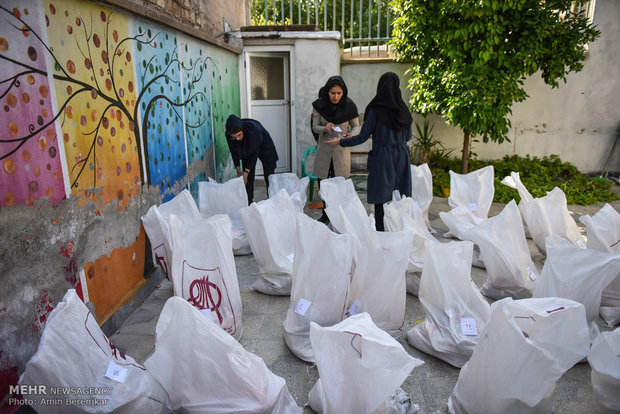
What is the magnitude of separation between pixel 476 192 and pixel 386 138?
3.70ft

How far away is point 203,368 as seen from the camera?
1.71 metres

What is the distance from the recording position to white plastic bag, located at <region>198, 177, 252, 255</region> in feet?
12.4

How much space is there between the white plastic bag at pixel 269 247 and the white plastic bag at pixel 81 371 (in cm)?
135

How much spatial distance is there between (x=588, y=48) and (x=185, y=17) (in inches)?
238

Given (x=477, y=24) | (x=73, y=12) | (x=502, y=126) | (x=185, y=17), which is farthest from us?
(x=502, y=126)

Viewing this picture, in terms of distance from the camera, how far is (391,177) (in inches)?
144

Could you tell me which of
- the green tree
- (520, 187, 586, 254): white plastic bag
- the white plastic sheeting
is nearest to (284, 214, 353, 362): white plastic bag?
the white plastic sheeting

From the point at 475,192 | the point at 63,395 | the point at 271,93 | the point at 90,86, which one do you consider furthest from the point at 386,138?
the point at 271,93

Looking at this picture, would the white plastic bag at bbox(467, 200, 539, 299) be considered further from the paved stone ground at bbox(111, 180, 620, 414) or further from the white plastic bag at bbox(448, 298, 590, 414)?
the white plastic bag at bbox(448, 298, 590, 414)

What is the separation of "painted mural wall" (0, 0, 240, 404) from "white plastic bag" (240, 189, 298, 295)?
823mm

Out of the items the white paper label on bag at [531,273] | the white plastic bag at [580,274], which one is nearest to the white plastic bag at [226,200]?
the white paper label on bag at [531,273]

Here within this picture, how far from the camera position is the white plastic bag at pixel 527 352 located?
1.60 meters

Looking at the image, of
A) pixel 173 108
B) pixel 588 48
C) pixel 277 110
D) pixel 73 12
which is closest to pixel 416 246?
pixel 173 108

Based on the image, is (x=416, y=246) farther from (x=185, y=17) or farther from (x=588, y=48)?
(x=588, y=48)
